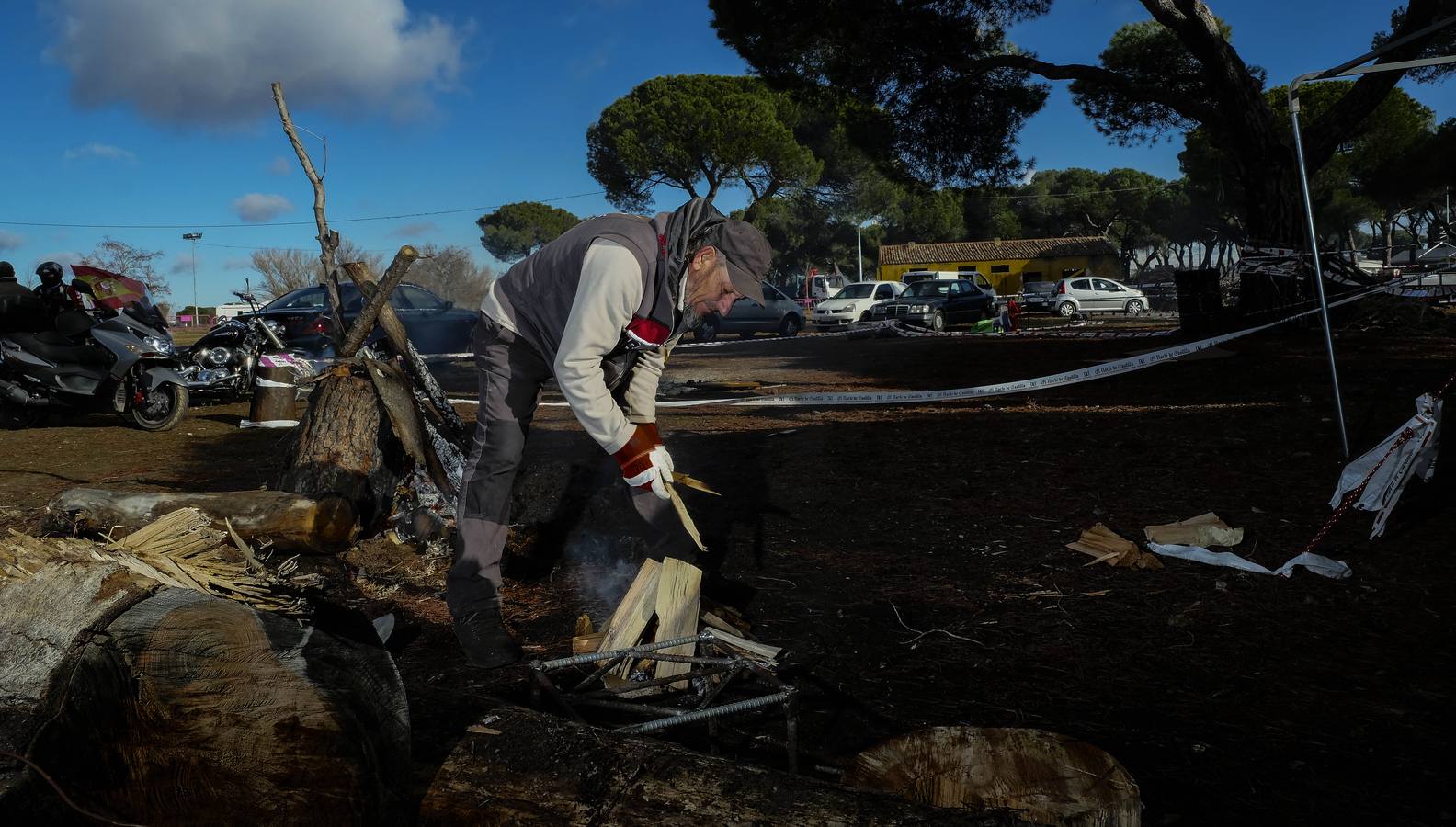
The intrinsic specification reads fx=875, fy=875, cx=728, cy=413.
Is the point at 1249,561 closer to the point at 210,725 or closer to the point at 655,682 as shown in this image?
the point at 655,682

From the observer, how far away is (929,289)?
86.1ft

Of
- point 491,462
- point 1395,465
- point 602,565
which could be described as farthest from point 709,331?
point 491,462

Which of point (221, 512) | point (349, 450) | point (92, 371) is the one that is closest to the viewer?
point (221, 512)

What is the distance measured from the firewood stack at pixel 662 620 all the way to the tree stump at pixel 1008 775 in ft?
3.31

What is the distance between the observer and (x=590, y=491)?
534 cm

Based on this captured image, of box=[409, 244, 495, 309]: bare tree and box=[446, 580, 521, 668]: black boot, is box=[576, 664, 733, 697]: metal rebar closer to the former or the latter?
box=[446, 580, 521, 668]: black boot

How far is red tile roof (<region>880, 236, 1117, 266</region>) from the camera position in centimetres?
5786

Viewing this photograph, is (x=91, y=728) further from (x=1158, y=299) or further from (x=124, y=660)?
(x=1158, y=299)

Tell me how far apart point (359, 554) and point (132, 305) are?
Result: 26.9ft

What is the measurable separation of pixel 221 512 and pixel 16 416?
712cm

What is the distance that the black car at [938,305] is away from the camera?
2428cm

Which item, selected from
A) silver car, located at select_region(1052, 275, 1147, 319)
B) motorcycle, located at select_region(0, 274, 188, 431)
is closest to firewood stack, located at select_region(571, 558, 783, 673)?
motorcycle, located at select_region(0, 274, 188, 431)

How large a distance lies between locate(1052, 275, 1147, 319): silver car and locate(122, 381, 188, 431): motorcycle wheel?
29865mm

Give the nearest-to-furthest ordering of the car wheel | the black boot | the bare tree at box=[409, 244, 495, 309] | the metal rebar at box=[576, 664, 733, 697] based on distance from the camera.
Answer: the metal rebar at box=[576, 664, 733, 697] → the black boot → the car wheel → the bare tree at box=[409, 244, 495, 309]
